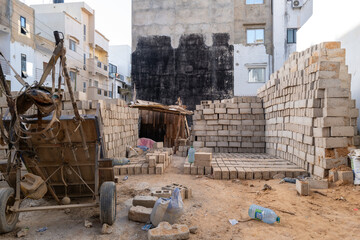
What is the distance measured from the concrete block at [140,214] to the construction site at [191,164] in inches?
0.6

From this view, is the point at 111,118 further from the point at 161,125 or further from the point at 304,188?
the point at 161,125

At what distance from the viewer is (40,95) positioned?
2674mm

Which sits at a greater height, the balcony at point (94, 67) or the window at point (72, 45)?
the window at point (72, 45)

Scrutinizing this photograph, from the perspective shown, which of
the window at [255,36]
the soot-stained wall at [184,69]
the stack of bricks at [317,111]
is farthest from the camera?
the soot-stained wall at [184,69]

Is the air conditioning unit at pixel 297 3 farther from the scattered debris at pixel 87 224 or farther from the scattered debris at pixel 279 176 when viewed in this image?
the scattered debris at pixel 87 224

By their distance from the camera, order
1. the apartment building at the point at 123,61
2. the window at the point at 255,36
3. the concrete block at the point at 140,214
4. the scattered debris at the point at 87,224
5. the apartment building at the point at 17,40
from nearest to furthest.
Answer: the scattered debris at the point at 87,224 → the concrete block at the point at 140,214 → the apartment building at the point at 17,40 → the window at the point at 255,36 → the apartment building at the point at 123,61

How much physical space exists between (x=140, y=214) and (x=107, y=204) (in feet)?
2.14

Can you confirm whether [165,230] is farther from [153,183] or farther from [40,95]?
[153,183]

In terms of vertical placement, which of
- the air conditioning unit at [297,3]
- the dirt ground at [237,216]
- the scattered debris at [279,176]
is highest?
the air conditioning unit at [297,3]

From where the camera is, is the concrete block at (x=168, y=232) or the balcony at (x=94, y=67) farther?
the balcony at (x=94, y=67)

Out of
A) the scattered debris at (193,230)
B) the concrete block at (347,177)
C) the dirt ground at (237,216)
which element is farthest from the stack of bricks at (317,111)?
the scattered debris at (193,230)

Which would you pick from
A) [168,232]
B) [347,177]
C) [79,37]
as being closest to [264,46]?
[347,177]

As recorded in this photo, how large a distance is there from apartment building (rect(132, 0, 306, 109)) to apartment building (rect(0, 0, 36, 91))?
7873 millimetres

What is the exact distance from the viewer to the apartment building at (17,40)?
17250 mm
